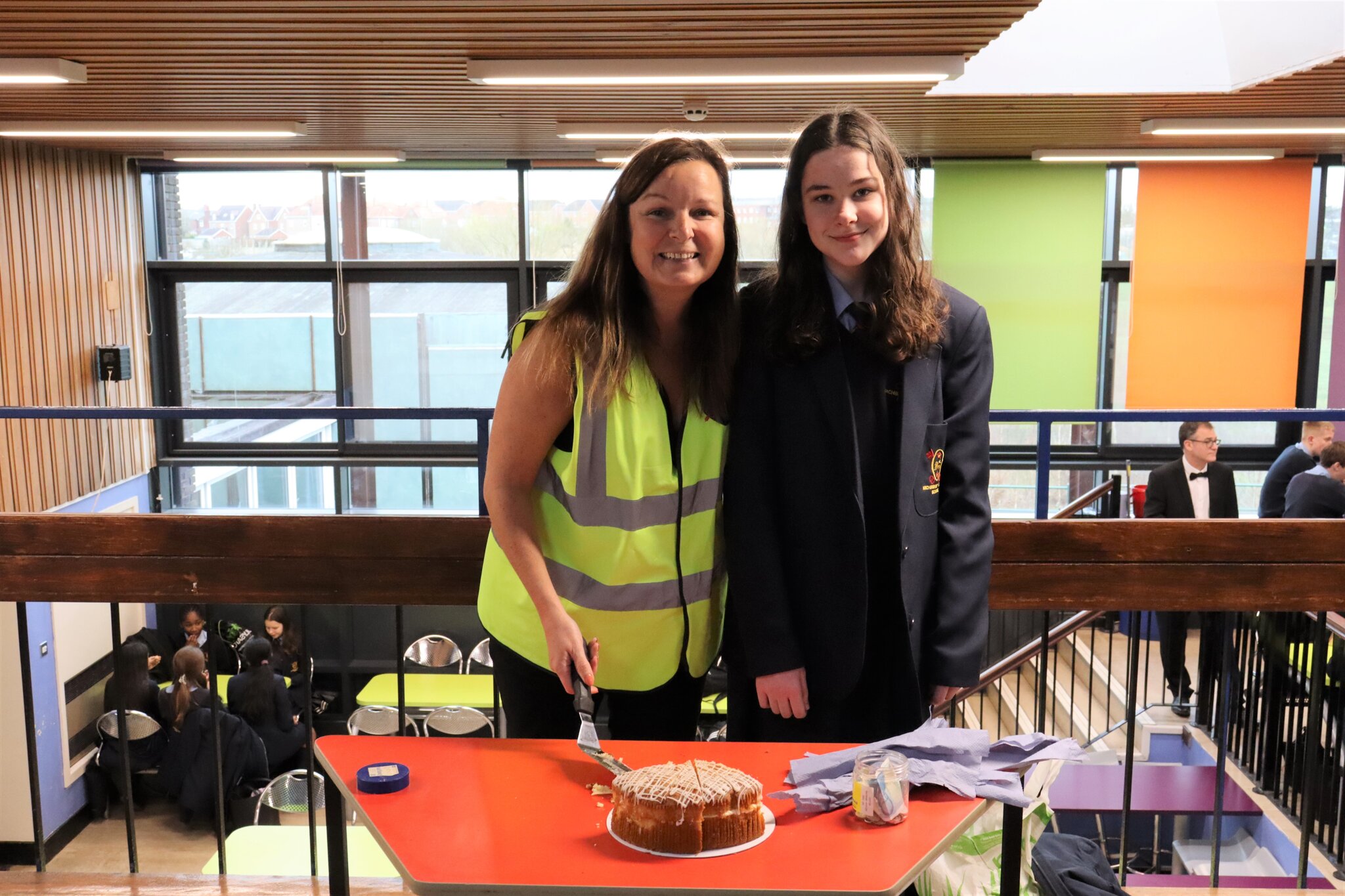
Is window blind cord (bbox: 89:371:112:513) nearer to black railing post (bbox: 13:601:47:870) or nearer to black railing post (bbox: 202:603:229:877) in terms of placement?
black railing post (bbox: 13:601:47:870)

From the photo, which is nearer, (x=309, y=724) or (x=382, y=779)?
(x=382, y=779)

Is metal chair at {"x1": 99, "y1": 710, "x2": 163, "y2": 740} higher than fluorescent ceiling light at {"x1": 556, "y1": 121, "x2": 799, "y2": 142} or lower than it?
lower

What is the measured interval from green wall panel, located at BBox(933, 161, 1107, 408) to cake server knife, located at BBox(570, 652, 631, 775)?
8.30 metres

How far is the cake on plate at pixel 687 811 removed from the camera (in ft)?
4.41

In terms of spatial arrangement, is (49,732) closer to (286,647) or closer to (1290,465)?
(286,647)

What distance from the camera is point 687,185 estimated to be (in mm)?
1720

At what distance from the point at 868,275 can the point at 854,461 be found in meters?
0.30

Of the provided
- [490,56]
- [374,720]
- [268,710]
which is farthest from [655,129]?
[268,710]

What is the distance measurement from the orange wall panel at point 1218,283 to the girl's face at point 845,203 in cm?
852

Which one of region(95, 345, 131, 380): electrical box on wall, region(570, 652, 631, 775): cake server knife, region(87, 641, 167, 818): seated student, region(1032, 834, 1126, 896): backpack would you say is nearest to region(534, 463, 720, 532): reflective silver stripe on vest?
region(570, 652, 631, 775): cake server knife

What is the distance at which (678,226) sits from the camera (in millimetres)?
1710

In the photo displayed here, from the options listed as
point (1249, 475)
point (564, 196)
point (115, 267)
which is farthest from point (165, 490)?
point (1249, 475)

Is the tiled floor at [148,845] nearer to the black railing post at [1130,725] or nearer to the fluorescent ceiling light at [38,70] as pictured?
the fluorescent ceiling light at [38,70]

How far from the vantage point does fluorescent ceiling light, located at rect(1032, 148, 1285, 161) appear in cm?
856
